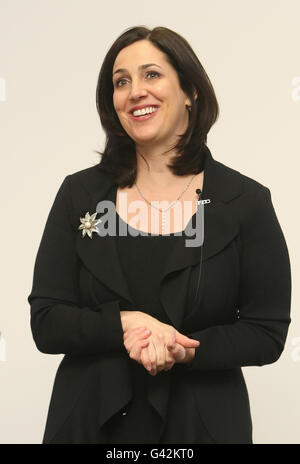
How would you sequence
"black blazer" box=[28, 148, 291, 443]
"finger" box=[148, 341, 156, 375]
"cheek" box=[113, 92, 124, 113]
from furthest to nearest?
"cheek" box=[113, 92, 124, 113] → "black blazer" box=[28, 148, 291, 443] → "finger" box=[148, 341, 156, 375]

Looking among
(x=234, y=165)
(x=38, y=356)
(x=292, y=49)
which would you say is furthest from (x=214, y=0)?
(x=38, y=356)

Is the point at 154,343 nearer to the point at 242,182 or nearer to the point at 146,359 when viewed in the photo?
the point at 146,359

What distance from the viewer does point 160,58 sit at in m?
1.78

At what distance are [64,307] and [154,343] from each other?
24 centimetres

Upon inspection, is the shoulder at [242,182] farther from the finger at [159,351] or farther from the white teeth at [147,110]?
the finger at [159,351]

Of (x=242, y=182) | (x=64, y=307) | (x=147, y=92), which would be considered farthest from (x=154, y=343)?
(x=147, y=92)

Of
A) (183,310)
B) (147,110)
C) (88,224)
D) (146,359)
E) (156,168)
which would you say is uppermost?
(147,110)

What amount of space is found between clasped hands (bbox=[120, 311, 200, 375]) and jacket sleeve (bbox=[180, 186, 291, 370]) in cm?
7

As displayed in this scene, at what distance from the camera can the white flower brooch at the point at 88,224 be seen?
1.77 meters

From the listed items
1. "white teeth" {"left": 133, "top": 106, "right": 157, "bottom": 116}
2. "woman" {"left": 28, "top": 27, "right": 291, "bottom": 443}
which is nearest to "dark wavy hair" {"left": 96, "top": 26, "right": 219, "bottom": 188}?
"woman" {"left": 28, "top": 27, "right": 291, "bottom": 443}

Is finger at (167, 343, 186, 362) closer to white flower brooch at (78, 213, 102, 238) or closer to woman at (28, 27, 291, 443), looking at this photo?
woman at (28, 27, 291, 443)

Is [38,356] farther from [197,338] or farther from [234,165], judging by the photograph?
[197,338]

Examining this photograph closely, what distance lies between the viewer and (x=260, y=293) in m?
1.75

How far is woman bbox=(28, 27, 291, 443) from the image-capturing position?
1690 millimetres
